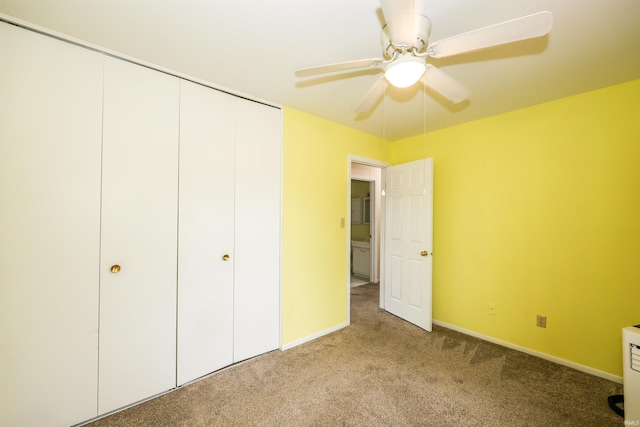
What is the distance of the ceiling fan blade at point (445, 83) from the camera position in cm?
141

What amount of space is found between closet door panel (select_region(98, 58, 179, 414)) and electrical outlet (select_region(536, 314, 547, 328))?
3237mm

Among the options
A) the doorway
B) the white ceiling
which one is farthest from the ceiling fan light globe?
the doorway

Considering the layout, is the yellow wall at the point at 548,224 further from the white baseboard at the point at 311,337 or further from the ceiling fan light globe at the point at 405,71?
the ceiling fan light globe at the point at 405,71

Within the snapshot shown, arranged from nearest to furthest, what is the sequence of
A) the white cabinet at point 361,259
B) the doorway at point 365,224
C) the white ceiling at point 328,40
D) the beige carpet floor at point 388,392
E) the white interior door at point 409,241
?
the white ceiling at point 328,40 < the beige carpet floor at point 388,392 < the white interior door at point 409,241 < the doorway at point 365,224 < the white cabinet at point 361,259

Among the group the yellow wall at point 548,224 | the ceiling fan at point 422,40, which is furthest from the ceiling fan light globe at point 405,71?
the yellow wall at point 548,224

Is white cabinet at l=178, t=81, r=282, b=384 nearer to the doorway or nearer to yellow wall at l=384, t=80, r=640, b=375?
yellow wall at l=384, t=80, r=640, b=375

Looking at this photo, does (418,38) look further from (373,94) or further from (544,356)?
(544,356)

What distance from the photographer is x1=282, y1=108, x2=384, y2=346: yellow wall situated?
2672 mm

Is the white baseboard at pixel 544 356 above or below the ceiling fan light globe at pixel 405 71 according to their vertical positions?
below

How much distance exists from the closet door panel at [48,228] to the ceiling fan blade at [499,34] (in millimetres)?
2116

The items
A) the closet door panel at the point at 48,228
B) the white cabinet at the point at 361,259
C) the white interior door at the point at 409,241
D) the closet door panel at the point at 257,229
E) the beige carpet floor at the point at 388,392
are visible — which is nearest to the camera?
the closet door panel at the point at 48,228

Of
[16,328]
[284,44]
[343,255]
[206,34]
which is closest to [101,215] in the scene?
[16,328]

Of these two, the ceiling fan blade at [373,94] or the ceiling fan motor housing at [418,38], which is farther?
the ceiling fan blade at [373,94]

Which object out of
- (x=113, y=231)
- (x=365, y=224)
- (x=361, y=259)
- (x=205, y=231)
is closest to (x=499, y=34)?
(x=205, y=231)
